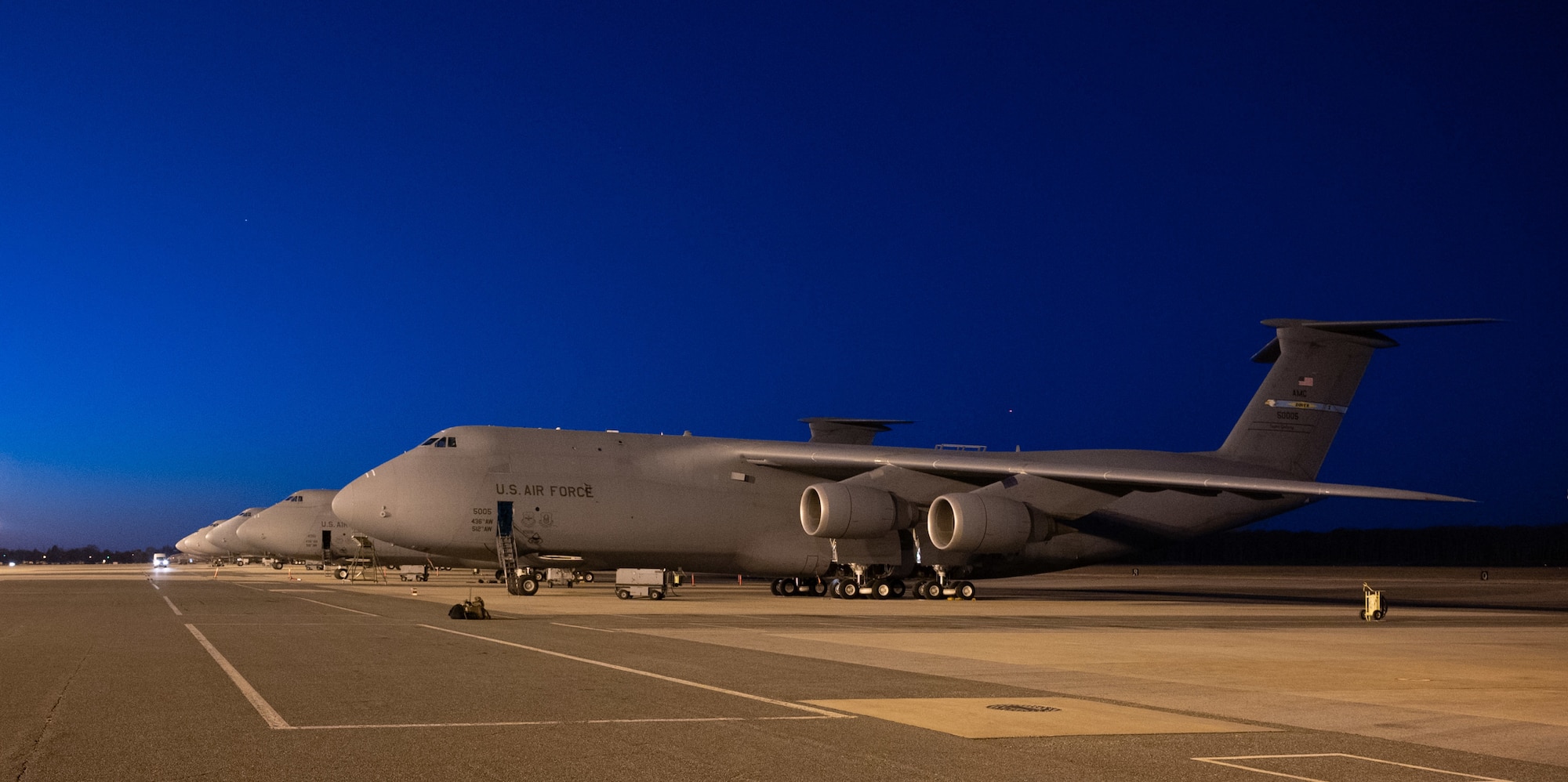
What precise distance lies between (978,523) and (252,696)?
22609mm

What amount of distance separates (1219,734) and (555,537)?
26371mm

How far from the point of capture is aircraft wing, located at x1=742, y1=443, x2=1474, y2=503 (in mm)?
30531

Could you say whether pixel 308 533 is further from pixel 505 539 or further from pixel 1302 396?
pixel 1302 396

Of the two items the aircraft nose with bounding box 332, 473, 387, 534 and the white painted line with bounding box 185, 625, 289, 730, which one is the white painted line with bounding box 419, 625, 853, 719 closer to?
the white painted line with bounding box 185, 625, 289, 730

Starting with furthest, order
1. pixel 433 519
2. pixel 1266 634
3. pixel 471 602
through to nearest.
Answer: pixel 433 519 → pixel 471 602 → pixel 1266 634

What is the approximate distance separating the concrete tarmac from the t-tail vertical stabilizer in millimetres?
13077

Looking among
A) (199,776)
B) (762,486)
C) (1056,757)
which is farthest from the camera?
(762,486)

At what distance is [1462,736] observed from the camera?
9.87 m

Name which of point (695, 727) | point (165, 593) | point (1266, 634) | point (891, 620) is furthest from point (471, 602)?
point (165, 593)

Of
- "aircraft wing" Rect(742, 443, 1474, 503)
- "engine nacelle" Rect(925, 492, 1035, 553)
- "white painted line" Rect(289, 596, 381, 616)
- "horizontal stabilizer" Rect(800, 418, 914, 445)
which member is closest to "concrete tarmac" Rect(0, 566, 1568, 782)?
"white painted line" Rect(289, 596, 381, 616)

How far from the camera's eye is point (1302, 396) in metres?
37.6

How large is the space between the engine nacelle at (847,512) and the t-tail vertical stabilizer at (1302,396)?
1102 centimetres

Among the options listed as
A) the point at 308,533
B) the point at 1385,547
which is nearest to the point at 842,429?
the point at 308,533

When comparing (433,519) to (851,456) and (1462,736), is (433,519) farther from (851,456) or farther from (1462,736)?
(1462,736)
